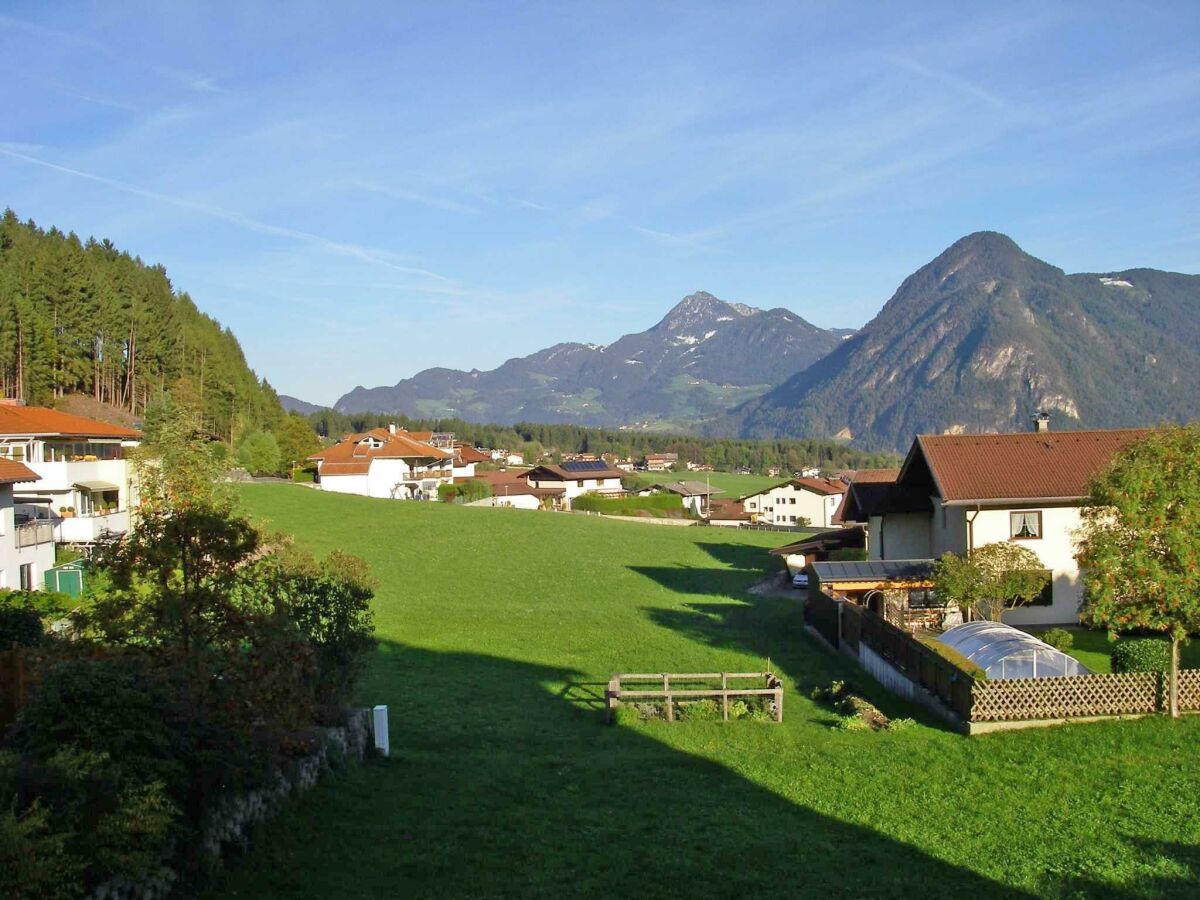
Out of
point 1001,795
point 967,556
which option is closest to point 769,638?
point 967,556

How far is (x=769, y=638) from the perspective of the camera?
31.6 meters

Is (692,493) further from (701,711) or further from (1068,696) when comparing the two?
(1068,696)

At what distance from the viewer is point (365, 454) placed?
107562 mm

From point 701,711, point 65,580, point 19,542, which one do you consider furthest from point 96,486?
point 701,711

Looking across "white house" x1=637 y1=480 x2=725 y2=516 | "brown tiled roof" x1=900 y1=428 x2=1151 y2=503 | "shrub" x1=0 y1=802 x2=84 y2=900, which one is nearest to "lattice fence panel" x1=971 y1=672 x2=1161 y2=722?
"brown tiled roof" x1=900 y1=428 x2=1151 y2=503

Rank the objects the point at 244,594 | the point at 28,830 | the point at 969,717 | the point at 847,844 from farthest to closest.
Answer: the point at 969,717 < the point at 244,594 < the point at 847,844 < the point at 28,830

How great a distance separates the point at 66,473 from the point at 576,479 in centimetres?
9907

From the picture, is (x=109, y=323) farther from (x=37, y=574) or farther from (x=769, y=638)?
(x=769, y=638)

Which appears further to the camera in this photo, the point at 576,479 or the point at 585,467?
the point at 585,467

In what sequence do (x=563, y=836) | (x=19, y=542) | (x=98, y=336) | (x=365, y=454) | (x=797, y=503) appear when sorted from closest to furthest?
(x=563, y=836)
(x=19, y=542)
(x=98, y=336)
(x=365, y=454)
(x=797, y=503)

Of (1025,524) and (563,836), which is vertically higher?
(1025,524)

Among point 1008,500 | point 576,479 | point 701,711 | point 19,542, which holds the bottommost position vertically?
point 701,711

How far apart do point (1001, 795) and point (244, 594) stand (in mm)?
11099

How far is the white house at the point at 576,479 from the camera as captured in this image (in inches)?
5369
